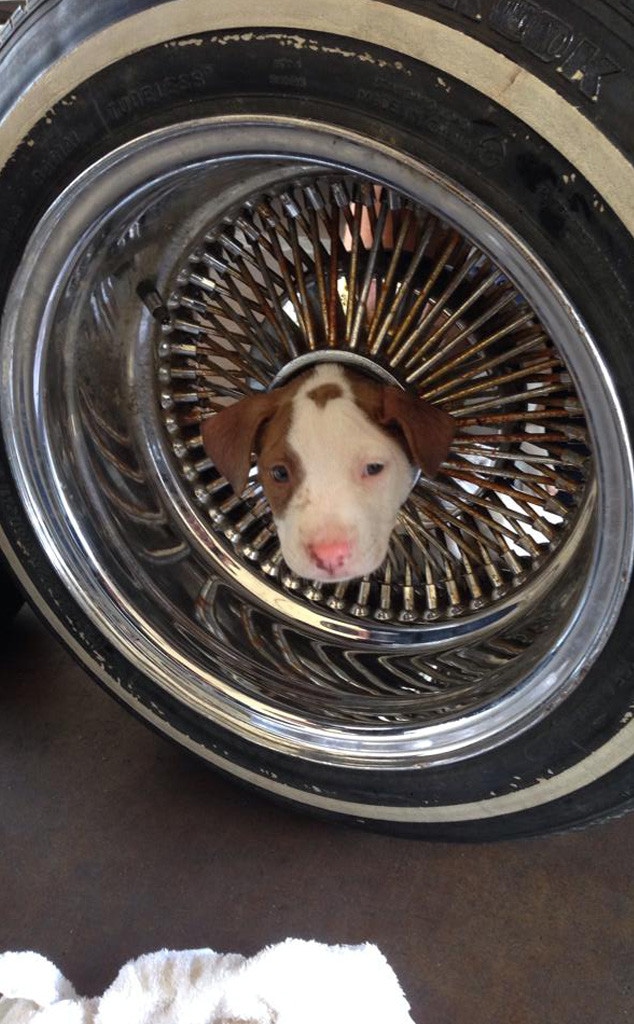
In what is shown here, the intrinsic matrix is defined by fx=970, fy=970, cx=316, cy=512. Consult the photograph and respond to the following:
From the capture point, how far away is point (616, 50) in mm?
653

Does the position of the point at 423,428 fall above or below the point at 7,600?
above

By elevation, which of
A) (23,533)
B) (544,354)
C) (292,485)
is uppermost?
(544,354)

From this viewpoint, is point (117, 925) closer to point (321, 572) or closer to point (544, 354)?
point (321, 572)

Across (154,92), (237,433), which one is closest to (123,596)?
(237,433)

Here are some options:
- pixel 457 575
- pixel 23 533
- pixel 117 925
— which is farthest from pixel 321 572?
pixel 117 925

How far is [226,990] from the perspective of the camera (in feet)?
3.04

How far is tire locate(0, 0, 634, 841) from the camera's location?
69 centimetres

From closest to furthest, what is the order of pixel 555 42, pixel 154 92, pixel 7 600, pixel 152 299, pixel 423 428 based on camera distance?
pixel 555 42, pixel 154 92, pixel 423 428, pixel 152 299, pixel 7 600

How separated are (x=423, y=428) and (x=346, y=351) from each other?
0.15 meters

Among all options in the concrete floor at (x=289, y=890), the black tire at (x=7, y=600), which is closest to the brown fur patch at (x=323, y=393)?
the concrete floor at (x=289, y=890)

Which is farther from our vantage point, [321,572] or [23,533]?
[23,533]

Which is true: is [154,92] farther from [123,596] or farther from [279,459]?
[123,596]

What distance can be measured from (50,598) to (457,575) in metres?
0.47

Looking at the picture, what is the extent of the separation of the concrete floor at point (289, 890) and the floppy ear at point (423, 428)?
1.56 feet
